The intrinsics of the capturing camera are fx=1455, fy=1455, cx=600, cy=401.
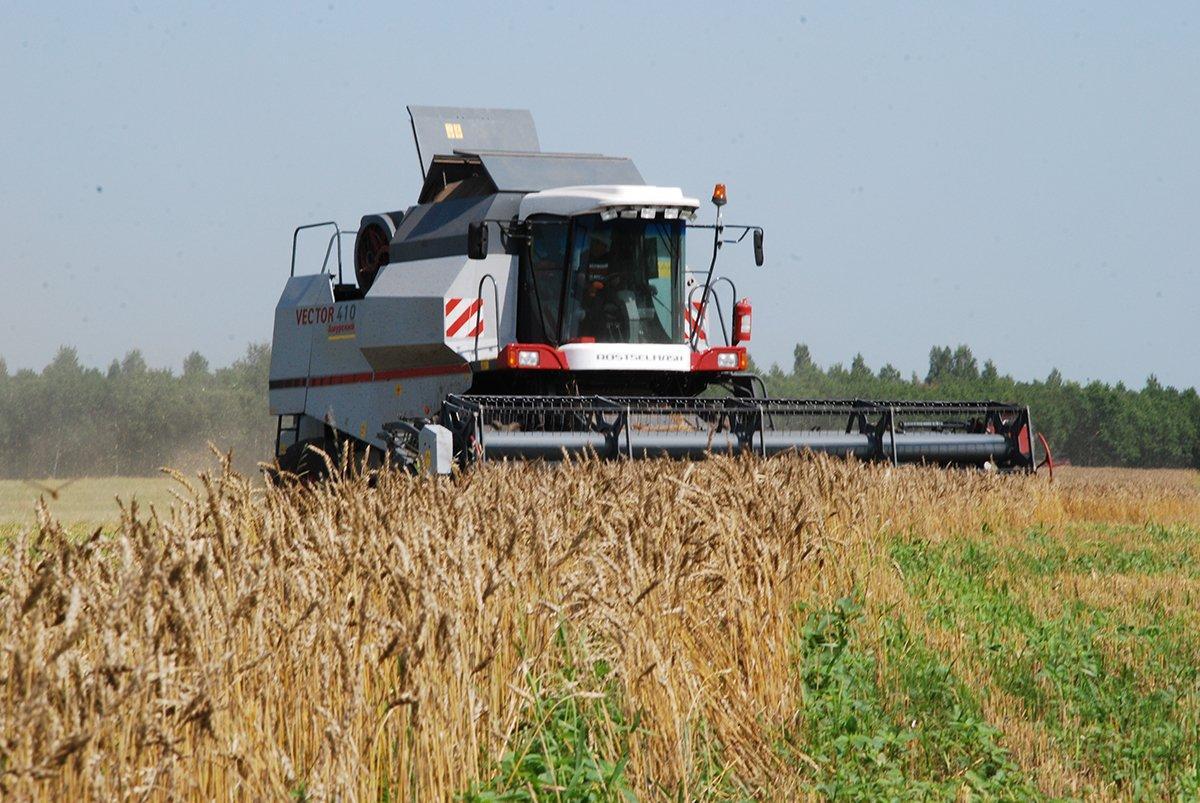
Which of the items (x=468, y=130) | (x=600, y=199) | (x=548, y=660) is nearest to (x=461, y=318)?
(x=600, y=199)

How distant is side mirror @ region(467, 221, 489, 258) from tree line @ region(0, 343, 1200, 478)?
1218 centimetres

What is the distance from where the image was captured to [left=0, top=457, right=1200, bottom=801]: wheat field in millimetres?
2650

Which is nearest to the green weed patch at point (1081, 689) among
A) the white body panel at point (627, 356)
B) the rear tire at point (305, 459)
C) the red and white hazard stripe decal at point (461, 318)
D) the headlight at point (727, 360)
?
the white body panel at point (627, 356)

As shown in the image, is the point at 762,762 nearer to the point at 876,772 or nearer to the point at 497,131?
the point at 876,772

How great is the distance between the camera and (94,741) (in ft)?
8.24

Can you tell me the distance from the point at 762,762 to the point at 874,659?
141 centimetres

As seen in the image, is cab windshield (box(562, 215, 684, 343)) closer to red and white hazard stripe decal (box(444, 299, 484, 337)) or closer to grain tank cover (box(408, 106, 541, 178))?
red and white hazard stripe decal (box(444, 299, 484, 337))

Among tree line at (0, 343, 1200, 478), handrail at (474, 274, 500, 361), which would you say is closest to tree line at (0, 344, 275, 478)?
tree line at (0, 343, 1200, 478)

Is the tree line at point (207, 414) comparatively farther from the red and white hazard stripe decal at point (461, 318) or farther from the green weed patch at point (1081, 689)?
the green weed patch at point (1081, 689)

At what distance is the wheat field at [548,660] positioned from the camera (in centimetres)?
265

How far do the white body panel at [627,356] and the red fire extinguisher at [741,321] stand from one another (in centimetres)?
111

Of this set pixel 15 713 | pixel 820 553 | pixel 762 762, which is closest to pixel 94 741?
pixel 15 713

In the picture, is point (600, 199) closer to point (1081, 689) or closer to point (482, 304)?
point (482, 304)

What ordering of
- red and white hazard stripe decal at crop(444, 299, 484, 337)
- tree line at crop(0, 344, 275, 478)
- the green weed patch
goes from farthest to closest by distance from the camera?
tree line at crop(0, 344, 275, 478) → red and white hazard stripe decal at crop(444, 299, 484, 337) → the green weed patch
